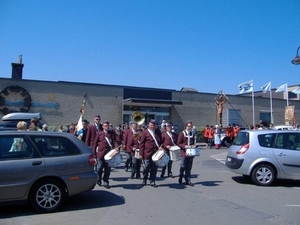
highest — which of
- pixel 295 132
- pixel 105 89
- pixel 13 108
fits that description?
pixel 105 89

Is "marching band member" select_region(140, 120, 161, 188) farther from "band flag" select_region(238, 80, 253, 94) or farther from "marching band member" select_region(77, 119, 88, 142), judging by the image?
"band flag" select_region(238, 80, 253, 94)

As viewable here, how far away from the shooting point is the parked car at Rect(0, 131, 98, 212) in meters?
5.92

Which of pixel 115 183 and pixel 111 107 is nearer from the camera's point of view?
pixel 115 183

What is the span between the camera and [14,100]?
23375mm

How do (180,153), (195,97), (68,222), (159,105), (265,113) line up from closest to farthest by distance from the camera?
(68,222), (180,153), (159,105), (195,97), (265,113)

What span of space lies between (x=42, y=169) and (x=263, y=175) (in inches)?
242

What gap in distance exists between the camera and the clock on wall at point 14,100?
23141 mm

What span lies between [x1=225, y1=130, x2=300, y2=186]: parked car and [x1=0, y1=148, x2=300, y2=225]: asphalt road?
1.19ft

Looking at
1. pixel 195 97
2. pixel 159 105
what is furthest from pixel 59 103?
pixel 195 97

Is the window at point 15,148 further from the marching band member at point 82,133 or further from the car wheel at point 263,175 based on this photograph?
the car wheel at point 263,175

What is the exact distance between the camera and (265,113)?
114 ft

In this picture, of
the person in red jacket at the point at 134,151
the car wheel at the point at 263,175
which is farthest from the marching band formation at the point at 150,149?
the car wheel at the point at 263,175

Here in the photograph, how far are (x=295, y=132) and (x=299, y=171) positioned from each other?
1.13m

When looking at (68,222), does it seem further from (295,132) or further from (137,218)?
(295,132)
